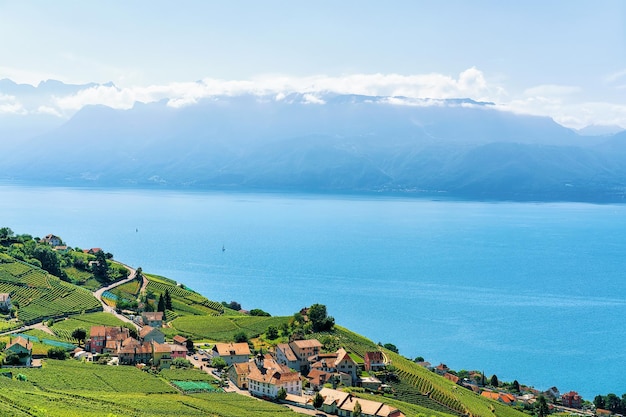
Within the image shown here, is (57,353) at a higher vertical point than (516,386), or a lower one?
higher

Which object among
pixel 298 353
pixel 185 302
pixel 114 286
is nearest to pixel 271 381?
pixel 298 353

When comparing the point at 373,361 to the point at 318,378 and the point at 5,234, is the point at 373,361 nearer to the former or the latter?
the point at 318,378

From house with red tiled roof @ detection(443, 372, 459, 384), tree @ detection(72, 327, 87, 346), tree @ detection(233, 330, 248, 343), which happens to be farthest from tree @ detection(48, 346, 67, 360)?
house with red tiled roof @ detection(443, 372, 459, 384)

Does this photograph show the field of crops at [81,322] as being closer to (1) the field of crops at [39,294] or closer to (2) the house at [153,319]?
(1) the field of crops at [39,294]

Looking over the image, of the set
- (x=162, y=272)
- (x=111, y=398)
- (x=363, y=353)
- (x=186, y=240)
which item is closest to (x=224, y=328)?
(x=363, y=353)

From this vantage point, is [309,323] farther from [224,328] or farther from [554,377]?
[554,377]
